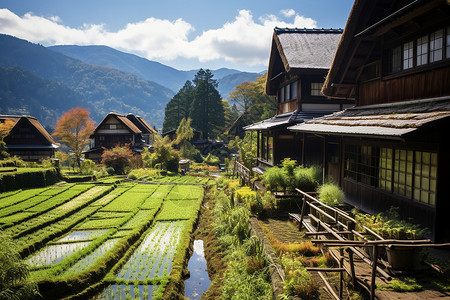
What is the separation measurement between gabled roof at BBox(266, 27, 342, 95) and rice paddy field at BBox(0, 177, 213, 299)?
9.64 metres

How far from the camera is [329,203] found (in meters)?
8.23

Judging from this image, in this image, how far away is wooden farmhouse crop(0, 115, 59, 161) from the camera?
36.9m

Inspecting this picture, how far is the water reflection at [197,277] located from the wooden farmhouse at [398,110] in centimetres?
571

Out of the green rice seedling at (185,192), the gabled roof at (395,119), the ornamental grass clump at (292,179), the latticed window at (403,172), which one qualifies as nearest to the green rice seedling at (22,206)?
the green rice seedling at (185,192)

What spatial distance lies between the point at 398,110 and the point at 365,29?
3.11 metres

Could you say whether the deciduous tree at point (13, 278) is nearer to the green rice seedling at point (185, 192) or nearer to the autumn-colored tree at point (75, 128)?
the green rice seedling at point (185, 192)

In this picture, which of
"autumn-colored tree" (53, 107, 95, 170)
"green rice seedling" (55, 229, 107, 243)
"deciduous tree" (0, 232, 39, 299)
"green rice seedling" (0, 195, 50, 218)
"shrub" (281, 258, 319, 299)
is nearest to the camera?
"shrub" (281, 258, 319, 299)

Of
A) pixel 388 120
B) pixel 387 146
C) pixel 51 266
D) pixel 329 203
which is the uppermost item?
pixel 388 120

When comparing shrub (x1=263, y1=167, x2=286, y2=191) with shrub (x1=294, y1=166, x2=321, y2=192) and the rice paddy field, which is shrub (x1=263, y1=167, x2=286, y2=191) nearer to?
shrub (x1=294, y1=166, x2=321, y2=192)

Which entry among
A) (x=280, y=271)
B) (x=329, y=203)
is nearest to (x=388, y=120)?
(x=329, y=203)

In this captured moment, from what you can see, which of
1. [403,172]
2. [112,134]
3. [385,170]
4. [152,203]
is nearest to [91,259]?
[152,203]

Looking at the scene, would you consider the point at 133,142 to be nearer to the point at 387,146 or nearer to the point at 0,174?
the point at 0,174

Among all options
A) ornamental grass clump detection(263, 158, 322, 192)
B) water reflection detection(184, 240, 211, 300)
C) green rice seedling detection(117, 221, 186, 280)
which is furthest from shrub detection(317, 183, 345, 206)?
green rice seedling detection(117, 221, 186, 280)

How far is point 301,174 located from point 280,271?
5.91 m
